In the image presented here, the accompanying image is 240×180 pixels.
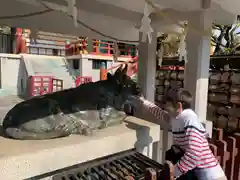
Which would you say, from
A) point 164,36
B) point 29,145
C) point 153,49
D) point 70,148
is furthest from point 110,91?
point 164,36

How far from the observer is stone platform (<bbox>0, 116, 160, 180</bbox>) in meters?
0.87

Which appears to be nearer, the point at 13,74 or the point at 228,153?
the point at 228,153

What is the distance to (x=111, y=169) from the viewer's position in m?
1.13

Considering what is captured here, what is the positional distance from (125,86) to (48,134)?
21.5 inches

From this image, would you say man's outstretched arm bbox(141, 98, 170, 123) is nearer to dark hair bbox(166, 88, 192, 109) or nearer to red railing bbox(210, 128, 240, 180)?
dark hair bbox(166, 88, 192, 109)

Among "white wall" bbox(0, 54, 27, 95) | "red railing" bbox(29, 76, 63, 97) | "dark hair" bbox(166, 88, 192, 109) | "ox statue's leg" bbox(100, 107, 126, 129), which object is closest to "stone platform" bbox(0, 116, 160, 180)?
"ox statue's leg" bbox(100, 107, 126, 129)

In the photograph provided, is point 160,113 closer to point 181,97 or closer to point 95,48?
point 181,97

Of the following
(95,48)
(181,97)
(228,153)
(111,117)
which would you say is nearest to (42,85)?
(95,48)

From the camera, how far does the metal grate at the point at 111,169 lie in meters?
1.05

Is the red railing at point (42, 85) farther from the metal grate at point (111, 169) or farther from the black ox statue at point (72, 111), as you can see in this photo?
the metal grate at point (111, 169)

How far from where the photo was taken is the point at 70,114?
113 centimetres

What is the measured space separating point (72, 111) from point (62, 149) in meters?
0.23

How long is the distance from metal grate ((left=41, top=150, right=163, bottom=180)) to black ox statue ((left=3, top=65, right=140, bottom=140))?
0.18 metres

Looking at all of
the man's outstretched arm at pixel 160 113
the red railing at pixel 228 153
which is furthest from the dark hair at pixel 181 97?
the red railing at pixel 228 153
